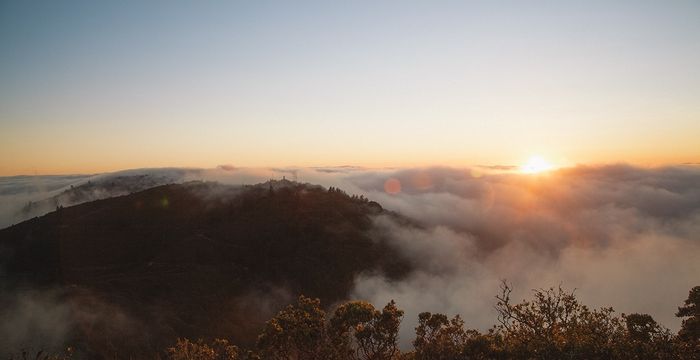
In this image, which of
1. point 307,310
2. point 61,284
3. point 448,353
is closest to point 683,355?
point 448,353

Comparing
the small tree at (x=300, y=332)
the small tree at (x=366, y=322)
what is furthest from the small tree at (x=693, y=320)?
the small tree at (x=300, y=332)

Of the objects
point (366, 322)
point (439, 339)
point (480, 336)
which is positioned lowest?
point (439, 339)

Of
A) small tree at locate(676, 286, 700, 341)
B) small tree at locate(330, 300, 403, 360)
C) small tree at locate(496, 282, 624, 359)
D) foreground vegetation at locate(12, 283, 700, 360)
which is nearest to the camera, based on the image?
small tree at locate(496, 282, 624, 359)

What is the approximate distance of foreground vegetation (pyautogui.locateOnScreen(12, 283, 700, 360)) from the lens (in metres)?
27.1

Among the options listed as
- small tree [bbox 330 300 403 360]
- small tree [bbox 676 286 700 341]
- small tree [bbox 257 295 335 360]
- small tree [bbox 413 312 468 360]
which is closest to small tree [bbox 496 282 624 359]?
small tree [bbox 413 312 468 360]

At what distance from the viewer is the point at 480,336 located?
2956 centimetres

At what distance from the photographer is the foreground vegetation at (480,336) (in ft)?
88.9

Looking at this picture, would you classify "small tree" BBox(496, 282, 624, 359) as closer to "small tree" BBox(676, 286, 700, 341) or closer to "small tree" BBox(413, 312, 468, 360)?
"small tree" BBox(413, 312, 468, 360)

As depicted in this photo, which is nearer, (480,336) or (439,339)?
(480,336)

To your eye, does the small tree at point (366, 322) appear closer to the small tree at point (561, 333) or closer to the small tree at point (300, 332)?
the small tree at point (300, 332)

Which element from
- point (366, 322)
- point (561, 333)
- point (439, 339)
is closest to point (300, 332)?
point (366, 322)

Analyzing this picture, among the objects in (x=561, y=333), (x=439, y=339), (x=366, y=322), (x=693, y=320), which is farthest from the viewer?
(x=693, y=320)

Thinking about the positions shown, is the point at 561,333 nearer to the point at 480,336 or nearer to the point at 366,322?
the point at 480,336

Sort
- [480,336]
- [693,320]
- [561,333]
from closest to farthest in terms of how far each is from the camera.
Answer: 1. [480,336]
2. [561,333]
3. [693,320]
